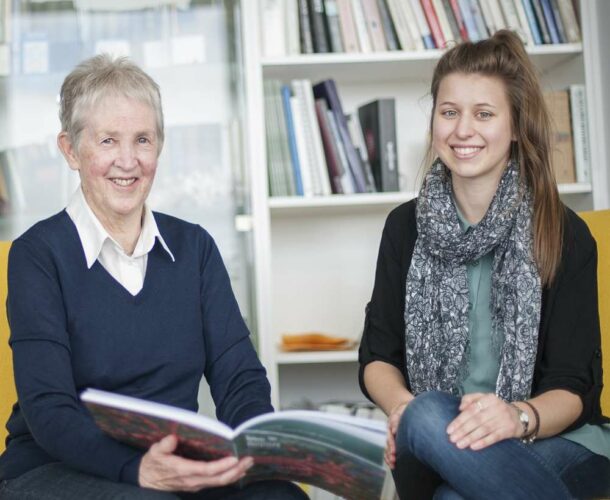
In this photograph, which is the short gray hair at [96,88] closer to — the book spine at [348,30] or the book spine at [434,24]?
the book spine at [348,30]

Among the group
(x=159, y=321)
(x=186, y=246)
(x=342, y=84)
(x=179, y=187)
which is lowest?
(x=159, y=321)

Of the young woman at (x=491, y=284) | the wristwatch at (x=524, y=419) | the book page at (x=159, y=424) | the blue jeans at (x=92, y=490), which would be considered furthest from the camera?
the young woman at (x=491, y=284)

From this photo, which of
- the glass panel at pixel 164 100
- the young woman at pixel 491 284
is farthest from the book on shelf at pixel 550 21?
the young woman at pixel 491 284

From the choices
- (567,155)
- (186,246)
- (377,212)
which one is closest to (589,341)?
(186,246)

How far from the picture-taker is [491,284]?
166cm

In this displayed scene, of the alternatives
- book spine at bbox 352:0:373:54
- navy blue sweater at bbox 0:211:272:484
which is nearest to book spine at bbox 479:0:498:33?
book spine at bbox 352:0:373:54

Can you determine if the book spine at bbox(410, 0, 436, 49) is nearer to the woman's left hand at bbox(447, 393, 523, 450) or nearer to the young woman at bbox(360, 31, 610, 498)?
the young woman at bbox(360, 31, 610, 498)

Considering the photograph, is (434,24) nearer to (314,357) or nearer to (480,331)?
(314,357)

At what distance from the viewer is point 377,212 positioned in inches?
111

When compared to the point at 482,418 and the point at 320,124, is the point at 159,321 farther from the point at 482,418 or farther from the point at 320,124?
the point at 320,124

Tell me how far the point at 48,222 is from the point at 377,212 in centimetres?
148

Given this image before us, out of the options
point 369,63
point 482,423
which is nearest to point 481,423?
point 482,423

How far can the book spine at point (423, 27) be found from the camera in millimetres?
2584

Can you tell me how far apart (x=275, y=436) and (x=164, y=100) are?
65.0 inches
